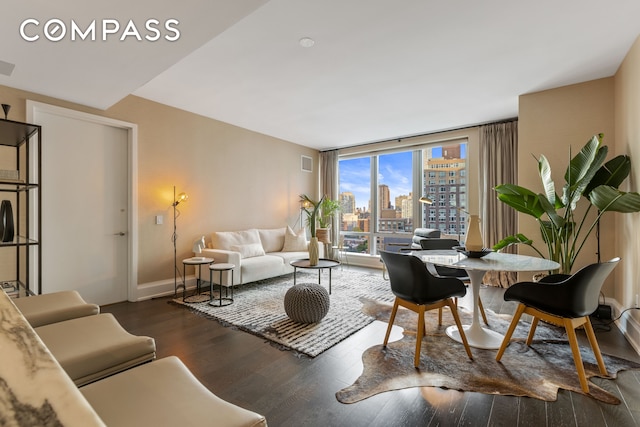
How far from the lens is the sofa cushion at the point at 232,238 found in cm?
470

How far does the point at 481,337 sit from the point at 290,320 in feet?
5.92

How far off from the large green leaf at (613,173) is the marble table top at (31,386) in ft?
13.3

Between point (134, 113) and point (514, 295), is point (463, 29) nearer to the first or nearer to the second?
point (514, 295)

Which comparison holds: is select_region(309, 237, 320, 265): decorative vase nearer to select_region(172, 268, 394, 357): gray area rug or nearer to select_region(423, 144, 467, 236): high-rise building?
select_region(172, 268, 394, 357): gray area rug

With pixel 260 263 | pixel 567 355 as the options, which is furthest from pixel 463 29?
pixel 260 263

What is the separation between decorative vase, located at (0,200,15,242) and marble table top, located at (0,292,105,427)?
2856mm

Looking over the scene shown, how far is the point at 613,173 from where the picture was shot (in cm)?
292

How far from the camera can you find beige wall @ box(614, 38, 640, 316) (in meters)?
2.67

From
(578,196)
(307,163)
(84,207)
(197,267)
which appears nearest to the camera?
(578,196)

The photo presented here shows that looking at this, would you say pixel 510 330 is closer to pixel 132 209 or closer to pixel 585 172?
pixel 585 172

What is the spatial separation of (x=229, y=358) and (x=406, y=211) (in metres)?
4.74

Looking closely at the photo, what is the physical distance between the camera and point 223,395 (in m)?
1.93

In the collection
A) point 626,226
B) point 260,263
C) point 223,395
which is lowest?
point 223,395

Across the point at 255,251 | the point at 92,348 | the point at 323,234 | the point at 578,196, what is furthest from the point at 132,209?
the point at 578,196
